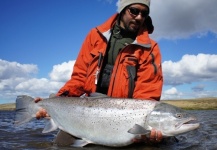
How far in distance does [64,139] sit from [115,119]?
1.48m

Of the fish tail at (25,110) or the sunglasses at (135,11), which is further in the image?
the sunglasses at (135,11)

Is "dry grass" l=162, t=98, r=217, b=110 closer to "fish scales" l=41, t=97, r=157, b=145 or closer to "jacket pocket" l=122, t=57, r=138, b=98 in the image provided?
"jacket pocket" l=122, t=57, r=138, b=98

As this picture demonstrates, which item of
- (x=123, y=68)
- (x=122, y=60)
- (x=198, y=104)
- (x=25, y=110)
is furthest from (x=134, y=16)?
(x=198, y=104)

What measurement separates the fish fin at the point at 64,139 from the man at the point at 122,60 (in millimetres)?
627

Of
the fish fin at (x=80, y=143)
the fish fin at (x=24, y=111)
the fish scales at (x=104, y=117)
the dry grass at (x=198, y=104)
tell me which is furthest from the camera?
the dry grass at (x=198, y=104)

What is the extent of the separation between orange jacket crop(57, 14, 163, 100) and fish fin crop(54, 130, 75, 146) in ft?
3.38

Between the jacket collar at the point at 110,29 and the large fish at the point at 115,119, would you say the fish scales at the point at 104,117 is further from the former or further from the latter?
the jacket collar at the point at 110,29

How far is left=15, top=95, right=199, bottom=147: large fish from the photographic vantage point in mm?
5469

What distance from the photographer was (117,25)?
7.63m

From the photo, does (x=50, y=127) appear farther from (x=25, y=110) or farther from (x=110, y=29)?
(x=110, y=29)

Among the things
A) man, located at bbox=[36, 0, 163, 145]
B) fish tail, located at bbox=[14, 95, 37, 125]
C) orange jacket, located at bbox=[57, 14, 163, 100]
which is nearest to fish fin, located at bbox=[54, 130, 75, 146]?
man, located at bbox=[36, 0, 163, 145]

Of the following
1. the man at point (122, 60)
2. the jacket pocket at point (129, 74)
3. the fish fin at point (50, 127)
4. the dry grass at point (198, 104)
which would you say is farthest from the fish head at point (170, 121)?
the dry grass at point (198, 104)

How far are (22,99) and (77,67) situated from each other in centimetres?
156

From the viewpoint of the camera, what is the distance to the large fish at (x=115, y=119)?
17.9ft
